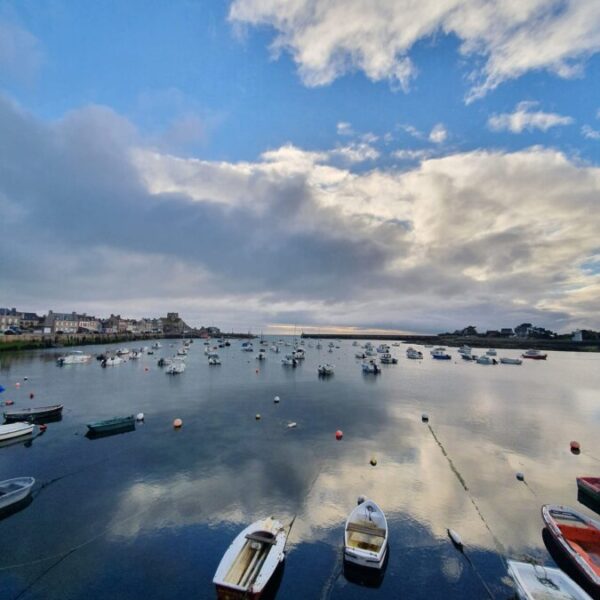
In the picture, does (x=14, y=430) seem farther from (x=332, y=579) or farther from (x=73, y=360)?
Answer: (x=73, y=360)

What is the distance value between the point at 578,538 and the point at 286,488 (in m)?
15.3

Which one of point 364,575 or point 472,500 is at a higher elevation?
point 364,575

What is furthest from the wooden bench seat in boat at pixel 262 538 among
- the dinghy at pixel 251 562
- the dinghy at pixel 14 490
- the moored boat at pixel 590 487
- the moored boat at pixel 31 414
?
the moored boat at pixel 31 414

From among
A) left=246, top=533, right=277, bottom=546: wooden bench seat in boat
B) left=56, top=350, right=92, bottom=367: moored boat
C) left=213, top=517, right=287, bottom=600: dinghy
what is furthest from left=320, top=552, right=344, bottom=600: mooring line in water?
left=56, top=350, right=92, bottom=367: moored boat

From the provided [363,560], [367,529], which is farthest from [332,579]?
[367,529]


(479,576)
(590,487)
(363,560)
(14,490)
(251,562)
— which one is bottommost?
(479,576)

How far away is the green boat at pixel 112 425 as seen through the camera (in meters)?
32.3

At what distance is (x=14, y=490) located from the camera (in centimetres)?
1928

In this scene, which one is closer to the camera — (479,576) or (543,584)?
(543,584)

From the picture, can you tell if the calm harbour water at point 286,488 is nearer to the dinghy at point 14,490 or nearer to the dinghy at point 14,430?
the dinghy at point 14,490

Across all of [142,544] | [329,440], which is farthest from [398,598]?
[329,440]

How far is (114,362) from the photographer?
82812 millimetres

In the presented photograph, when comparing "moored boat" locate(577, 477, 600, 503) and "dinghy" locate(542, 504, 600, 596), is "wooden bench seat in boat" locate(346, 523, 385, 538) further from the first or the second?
"moored boat" locate(577, 477, 600, 503)

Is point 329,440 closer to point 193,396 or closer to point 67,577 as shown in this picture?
point 67,577
